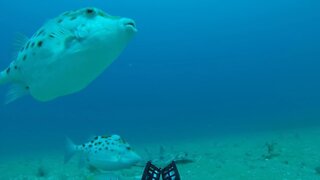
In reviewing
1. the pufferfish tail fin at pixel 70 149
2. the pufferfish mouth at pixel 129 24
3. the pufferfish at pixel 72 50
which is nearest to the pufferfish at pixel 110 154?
the pufferfish tail fin at pixel 70 149

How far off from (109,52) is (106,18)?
25 centimetres

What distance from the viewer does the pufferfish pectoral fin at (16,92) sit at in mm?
2617

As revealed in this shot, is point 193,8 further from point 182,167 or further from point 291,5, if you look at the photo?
point 182,167

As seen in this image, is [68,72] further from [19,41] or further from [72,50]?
[19,41]

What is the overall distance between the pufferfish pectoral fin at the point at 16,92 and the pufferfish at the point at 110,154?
2.90 metres

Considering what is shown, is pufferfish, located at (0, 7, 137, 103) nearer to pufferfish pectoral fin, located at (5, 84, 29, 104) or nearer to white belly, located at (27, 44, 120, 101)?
white belly, located at (27, 44, 120, 101)

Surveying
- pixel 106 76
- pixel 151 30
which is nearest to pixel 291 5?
pixel 151 30

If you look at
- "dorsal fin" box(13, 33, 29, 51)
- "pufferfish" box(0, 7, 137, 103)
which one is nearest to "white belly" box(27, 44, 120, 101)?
"pufferfish" box(0, 7, 137, 103)

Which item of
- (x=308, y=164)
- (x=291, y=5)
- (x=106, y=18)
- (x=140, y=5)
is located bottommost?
(x=106, y=18)

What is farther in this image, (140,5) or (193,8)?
(193,8)

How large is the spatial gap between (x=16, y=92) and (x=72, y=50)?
2.56 ft

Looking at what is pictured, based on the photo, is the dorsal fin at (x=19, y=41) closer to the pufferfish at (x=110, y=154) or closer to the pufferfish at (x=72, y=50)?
the pufferfish at (x=72, y=50)

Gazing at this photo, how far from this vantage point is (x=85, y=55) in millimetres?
2176

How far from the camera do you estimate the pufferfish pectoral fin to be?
8.59 feet
